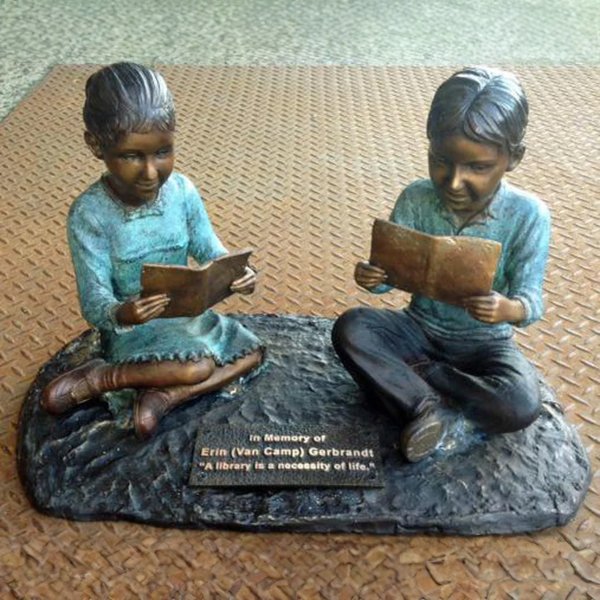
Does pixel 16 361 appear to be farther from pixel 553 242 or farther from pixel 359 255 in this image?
pixel 553 242

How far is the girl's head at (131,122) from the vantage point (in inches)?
64.4

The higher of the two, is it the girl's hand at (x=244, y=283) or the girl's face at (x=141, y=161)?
the girl's face at (x=141, y=161)

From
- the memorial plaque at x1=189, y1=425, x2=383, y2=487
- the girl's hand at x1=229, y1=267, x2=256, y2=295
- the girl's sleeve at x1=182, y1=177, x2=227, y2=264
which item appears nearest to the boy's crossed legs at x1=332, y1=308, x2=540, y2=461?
the memorial plaque at x1=189, y1=425, x2=383, y2=487

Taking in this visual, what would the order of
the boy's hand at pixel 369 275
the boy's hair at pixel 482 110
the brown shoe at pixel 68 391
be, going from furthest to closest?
the brown shoe at pixel 68 391
the boy's hand at pixel 369 275
the boy's hair at pixel 482 110

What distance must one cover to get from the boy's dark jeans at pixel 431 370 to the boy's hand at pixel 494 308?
6.2 inches

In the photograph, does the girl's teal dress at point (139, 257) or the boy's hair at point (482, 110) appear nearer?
the boy's hair at point (482, 110)

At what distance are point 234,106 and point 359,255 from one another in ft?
4.56

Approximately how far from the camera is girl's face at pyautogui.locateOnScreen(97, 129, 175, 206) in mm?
1660

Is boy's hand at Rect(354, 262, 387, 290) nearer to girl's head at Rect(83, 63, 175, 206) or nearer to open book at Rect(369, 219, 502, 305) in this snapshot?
open book at Rect(369, 219, 502, 305)

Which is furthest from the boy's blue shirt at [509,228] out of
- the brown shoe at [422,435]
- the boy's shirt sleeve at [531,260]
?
the brown shoe at [422,435]

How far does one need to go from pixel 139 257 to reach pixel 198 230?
0.16 m

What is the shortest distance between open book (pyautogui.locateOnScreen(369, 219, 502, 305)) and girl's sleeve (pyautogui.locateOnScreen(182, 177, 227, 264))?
42 centimetres

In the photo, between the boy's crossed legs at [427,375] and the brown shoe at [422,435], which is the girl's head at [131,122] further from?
the brown shoe at [422,435]

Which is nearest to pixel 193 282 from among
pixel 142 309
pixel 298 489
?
pixel 142 309
